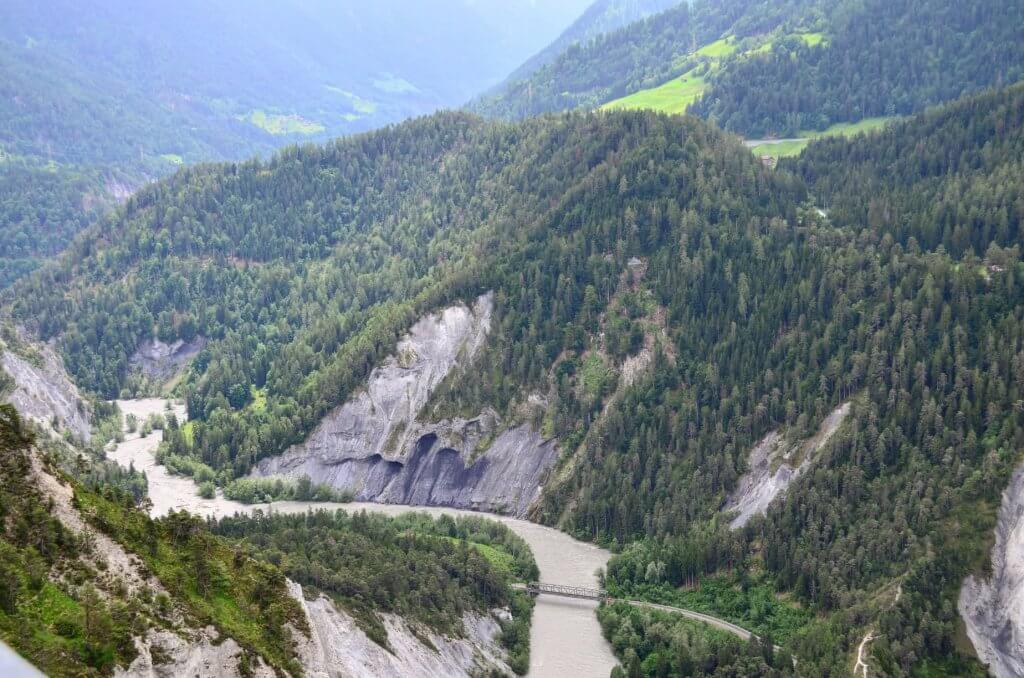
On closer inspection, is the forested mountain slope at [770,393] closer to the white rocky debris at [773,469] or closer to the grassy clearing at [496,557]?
the white rocky debris at [773,469]

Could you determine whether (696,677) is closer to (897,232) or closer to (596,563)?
(596,563)

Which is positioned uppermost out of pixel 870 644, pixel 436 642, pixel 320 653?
pixel 320 653

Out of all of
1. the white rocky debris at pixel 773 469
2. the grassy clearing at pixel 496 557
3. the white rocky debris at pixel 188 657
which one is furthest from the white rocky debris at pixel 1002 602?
the white rocky debris at pixel 188 657

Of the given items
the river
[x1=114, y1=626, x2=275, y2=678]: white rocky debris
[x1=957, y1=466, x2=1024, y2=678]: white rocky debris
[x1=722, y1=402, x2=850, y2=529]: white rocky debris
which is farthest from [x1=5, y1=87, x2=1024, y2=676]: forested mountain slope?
[x1=114, y1=626, x2=275, y2=678]: white rocky debris

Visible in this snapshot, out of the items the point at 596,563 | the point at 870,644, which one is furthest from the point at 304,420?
the point at 870,644

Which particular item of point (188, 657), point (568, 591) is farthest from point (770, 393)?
point (188, 657)

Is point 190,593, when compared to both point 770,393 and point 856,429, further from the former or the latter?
point 770,393
